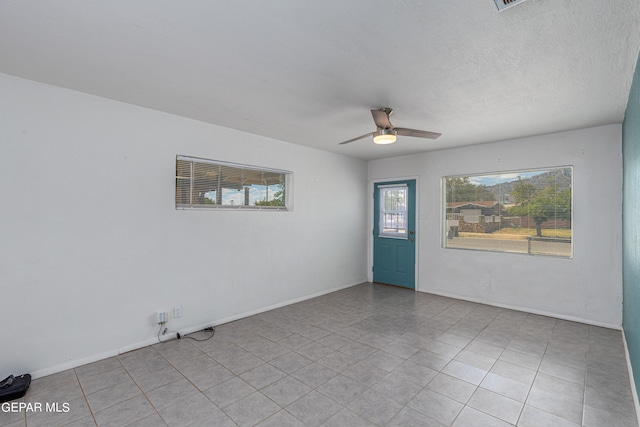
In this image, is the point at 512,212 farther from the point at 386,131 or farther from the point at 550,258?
the point at 386,131

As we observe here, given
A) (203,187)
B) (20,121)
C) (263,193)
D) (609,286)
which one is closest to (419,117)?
(263,193)

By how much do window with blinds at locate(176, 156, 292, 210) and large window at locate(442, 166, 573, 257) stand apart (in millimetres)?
2873

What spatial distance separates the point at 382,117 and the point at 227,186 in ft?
7.15

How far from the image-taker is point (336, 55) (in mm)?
2092

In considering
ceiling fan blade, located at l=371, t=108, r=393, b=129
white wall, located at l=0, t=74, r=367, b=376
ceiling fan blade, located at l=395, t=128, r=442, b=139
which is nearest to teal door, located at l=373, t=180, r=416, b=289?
ceiling fan blade, located at l=395, t=128, r=442, b=139

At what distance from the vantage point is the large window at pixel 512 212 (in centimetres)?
405

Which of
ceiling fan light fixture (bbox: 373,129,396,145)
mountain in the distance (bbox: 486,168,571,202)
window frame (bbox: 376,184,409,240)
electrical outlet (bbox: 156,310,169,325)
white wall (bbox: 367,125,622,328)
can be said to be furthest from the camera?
window frame (bbox: 376,184,409,240)

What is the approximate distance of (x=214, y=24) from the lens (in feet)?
5.83

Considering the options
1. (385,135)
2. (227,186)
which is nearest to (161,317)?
(227,186)

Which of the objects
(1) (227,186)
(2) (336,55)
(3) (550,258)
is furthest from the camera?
(3) (550,258)

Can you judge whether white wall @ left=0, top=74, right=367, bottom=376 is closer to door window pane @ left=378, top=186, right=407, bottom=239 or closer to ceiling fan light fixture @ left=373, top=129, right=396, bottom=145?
ceiling fan light fixture @ left=373, top=129, right=396, bottom=145

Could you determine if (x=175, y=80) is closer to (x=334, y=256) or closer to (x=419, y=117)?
(x=419, y=117)

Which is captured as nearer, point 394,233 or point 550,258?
Answer: point 550,258

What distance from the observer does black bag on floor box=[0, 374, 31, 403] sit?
86.6 inches
